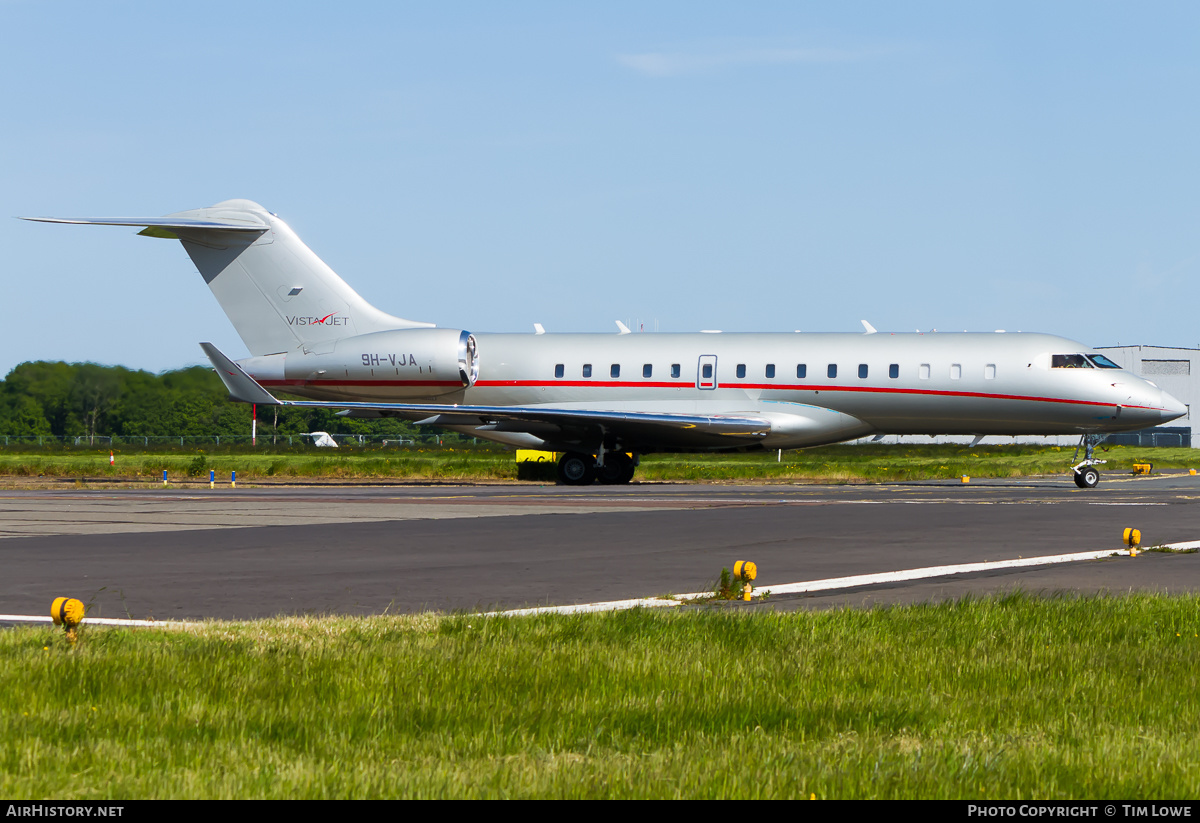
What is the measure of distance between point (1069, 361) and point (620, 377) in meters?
11.6

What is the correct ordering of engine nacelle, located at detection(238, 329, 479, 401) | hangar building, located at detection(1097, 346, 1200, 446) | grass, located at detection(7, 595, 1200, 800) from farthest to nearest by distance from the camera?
hangar building, located at detection(1097, 346, 1200, 446), engine nacelle, located at detection(238, 329, 479, 401), grass, located at detection(7, 595, 1200, 800)

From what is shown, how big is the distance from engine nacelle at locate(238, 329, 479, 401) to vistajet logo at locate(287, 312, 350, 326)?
74 cm

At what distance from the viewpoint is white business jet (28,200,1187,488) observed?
32.6 metres

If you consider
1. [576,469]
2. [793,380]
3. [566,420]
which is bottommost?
[576,469]

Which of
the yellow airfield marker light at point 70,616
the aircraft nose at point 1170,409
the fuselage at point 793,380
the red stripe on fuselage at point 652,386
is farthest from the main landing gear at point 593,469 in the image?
the yellow airfield marker light at point 70,616

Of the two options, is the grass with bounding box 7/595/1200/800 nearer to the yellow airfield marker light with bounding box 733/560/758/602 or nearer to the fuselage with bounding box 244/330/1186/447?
the yellow airfield marker light with bounding box 733/560/758/602

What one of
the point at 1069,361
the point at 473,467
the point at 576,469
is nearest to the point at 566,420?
the point at 576,469

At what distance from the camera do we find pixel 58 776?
473 centimetres

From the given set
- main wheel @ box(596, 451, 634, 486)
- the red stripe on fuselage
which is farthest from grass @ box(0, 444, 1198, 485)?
the red stripe on fuselage

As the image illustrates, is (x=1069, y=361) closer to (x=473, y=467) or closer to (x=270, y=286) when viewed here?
(x=473, y=467)

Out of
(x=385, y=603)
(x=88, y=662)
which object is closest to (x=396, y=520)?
(x=385, y=603)

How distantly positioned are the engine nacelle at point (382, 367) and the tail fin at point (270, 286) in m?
0.61

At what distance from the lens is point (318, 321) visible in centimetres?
3678
